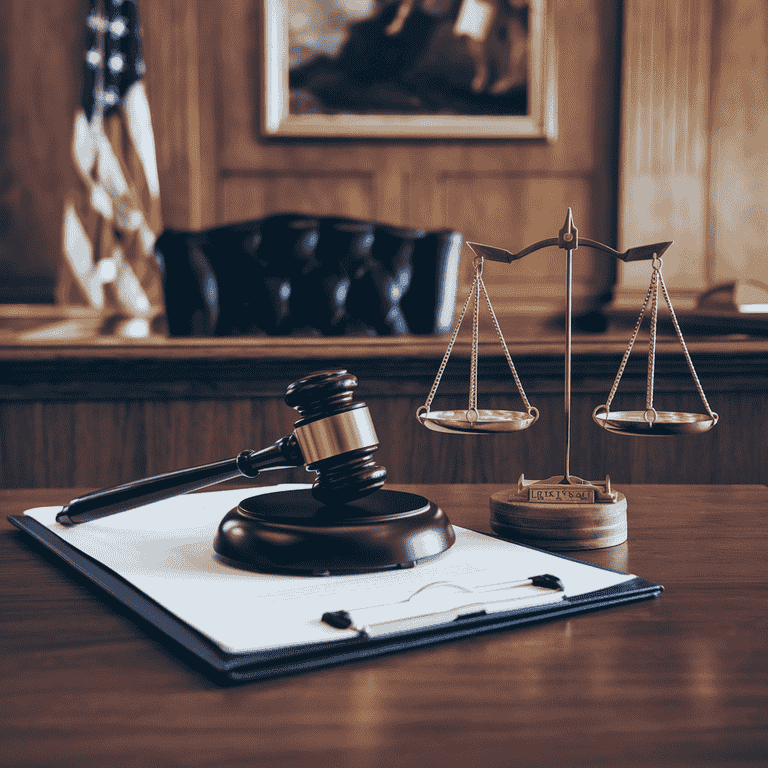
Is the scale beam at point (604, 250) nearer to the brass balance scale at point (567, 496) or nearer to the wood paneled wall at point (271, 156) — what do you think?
A: the brass balance scale at point (567, 496)

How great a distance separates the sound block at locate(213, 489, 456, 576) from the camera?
63 cm

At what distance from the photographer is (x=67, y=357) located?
1479 mm

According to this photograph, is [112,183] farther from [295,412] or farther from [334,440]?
[334,440]

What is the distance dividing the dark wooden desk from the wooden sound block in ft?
0.40

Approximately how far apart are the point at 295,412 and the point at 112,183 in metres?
2.63

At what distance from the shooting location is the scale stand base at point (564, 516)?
744 mm

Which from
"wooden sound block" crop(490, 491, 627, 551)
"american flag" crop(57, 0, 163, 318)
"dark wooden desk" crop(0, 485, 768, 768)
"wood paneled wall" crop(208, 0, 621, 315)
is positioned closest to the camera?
"dark wooden desk" crop(0, 485, 768, 768)

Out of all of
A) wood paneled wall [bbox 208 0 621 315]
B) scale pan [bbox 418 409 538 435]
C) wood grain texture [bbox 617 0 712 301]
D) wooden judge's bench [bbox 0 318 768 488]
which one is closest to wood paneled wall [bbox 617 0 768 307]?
wood grain texture [bbox 617 0 712 301]

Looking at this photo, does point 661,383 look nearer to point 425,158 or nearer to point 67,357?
point 67,357

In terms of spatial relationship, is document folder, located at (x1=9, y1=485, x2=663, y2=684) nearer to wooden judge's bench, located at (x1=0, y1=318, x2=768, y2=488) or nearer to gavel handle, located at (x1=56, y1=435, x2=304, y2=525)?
gavel handle, located at (x1=56, y1=435, x2=304, y2=525)

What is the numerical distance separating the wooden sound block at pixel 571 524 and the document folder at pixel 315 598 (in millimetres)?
31

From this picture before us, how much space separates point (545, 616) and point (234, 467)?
30 centimetres

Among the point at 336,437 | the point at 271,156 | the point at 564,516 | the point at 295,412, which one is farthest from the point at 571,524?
the point at 271,156

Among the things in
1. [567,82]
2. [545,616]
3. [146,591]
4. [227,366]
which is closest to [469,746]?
[545,616]
